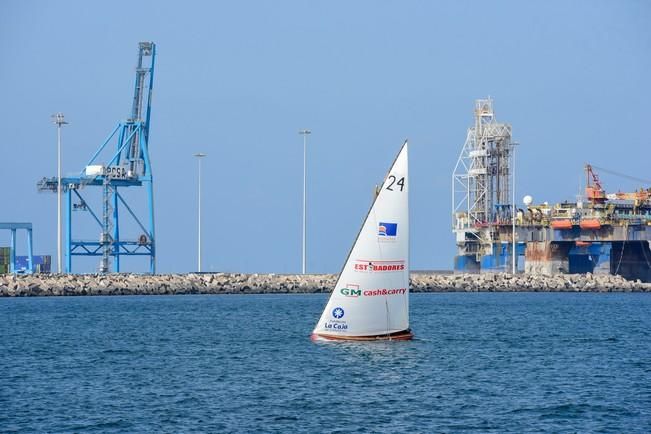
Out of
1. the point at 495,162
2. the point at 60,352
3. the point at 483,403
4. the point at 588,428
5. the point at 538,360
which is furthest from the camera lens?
the point at 495,162

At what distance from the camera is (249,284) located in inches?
4483

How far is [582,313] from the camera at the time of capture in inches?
3206

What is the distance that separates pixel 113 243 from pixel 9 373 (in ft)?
254

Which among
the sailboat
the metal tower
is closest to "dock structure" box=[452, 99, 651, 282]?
the metal tower

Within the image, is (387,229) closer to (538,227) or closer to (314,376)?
(314,376)

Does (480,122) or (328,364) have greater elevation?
(480,122)

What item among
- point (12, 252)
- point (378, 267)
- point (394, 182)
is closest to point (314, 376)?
point (378, 267)

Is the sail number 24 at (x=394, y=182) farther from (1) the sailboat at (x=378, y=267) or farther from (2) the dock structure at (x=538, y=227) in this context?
(2) the dock structure at (x=538, y=227)

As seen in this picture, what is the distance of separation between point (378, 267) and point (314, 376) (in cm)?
691

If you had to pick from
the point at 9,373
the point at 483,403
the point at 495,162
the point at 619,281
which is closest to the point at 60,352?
the point at 9,373

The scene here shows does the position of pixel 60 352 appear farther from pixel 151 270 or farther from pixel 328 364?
pixel 151 270

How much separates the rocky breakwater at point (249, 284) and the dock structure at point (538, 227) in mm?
5260

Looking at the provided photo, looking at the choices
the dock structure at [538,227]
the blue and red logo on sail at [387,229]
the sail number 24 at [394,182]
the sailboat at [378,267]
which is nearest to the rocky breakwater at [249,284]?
the dock structure at [538,227]

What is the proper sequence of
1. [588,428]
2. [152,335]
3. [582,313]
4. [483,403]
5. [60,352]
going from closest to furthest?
[588,428]
[483,403]
[60,352]
[152,335]
[582,313]
